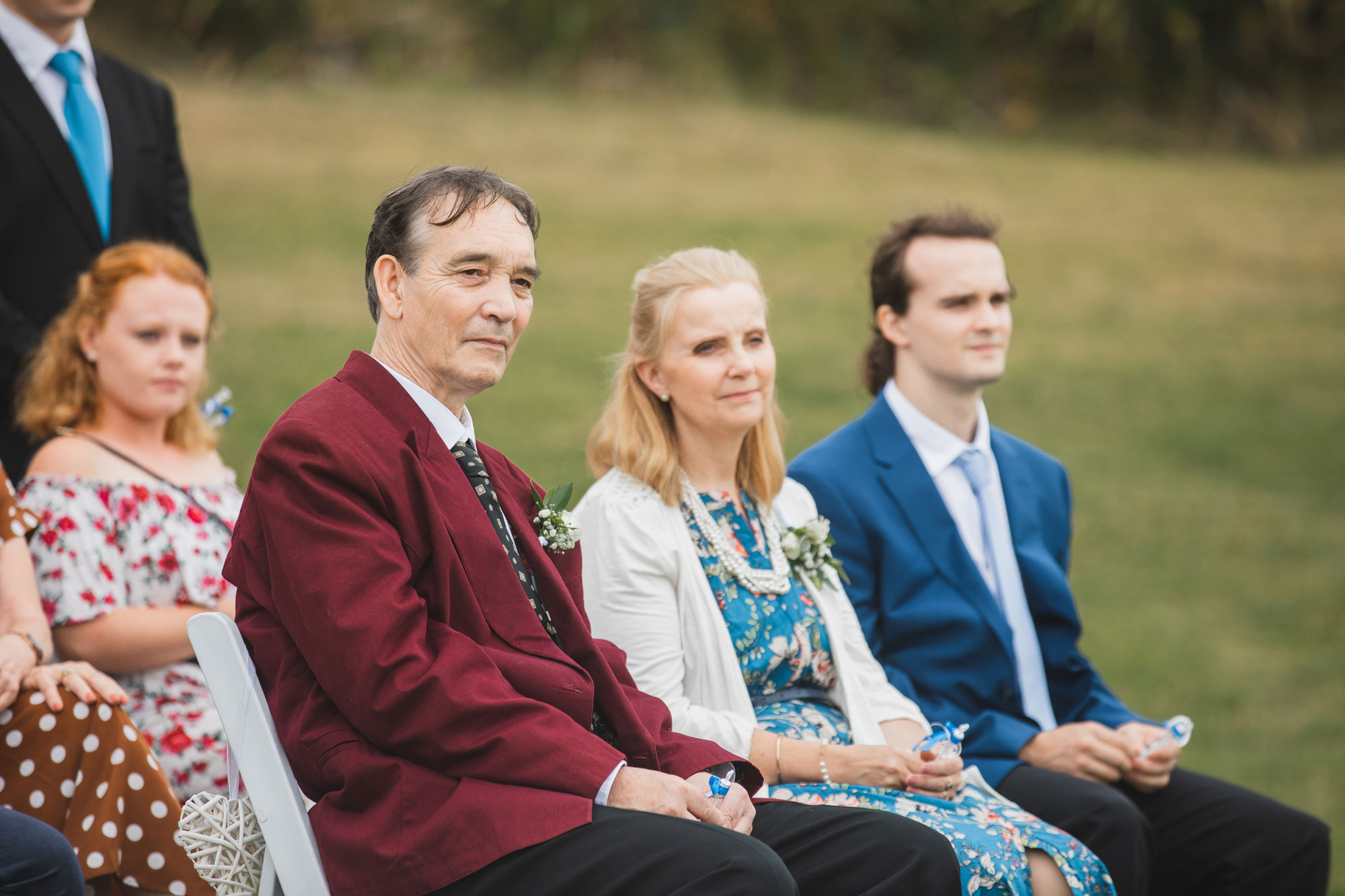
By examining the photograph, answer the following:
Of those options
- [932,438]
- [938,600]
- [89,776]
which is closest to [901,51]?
[932,438]

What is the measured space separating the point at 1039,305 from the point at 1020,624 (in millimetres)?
9162

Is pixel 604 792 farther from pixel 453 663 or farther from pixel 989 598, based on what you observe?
pixel 989 598

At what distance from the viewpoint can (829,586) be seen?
3.53 m

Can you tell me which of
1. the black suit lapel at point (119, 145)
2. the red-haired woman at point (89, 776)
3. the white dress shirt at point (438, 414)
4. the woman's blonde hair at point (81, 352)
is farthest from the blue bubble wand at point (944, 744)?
the black suit lapel at point (119, 145)

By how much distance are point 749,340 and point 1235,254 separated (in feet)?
37.0

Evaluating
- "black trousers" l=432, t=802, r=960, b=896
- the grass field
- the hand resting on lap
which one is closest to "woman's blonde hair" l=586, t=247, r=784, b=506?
the hand resting on lap

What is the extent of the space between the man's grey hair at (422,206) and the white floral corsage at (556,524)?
499 millimetres

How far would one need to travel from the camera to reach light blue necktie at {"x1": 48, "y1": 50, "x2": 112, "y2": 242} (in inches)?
163

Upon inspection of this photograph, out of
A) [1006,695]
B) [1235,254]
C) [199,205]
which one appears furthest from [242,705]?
[1235,254]

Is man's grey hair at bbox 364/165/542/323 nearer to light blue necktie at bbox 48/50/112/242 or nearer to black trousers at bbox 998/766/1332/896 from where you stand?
light blue necktie at bbox 48/50/112/242

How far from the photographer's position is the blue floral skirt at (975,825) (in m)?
2.96

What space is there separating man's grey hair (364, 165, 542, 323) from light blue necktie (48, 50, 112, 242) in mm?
1877

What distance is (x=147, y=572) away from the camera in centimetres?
343

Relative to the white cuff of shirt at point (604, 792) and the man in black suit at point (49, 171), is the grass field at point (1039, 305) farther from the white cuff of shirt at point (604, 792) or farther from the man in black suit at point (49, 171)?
the man in black suit at point (49, 171)
